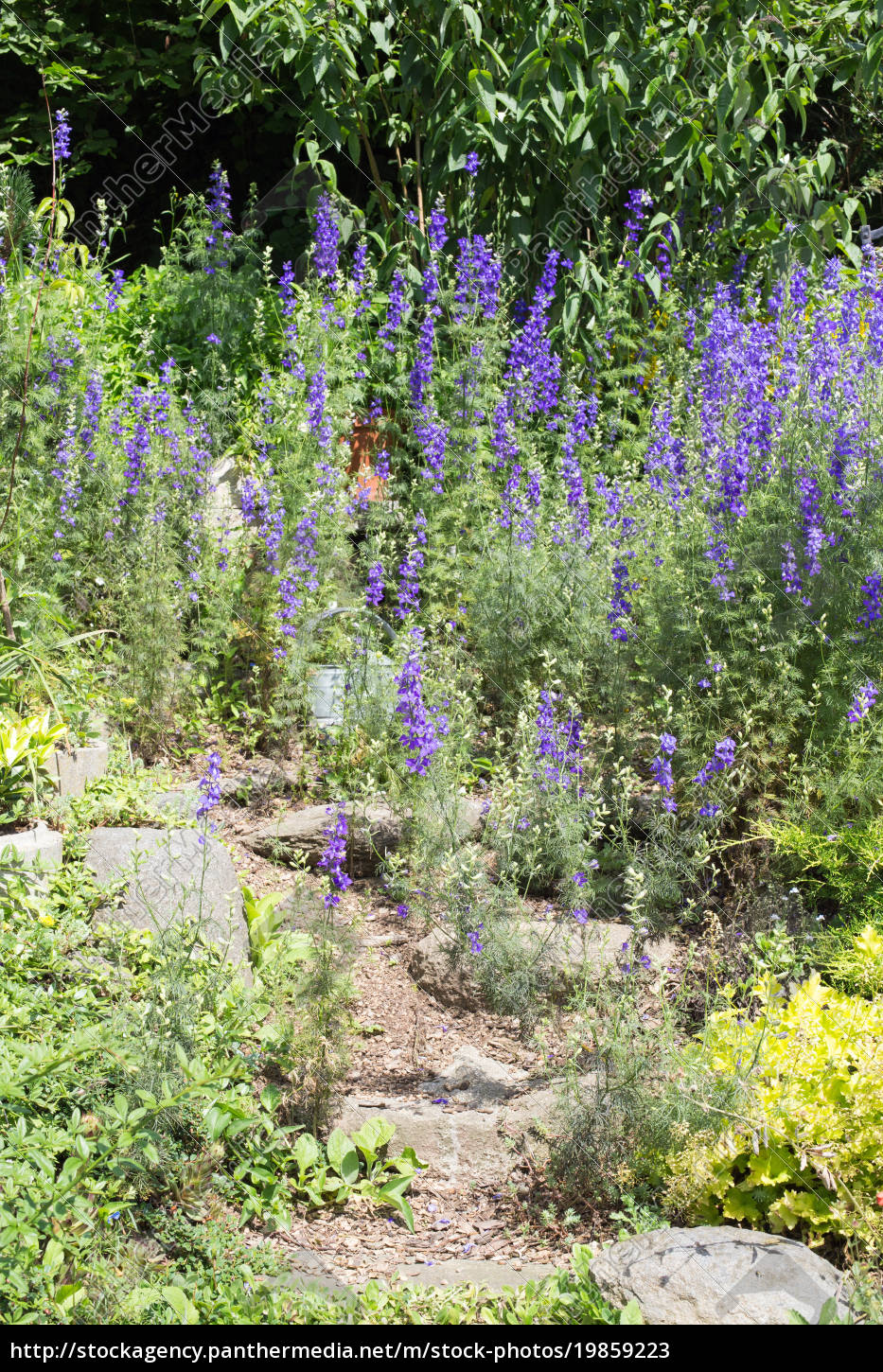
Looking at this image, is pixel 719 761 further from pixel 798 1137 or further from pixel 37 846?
pixel 37 846

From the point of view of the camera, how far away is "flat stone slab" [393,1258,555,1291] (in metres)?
2.45

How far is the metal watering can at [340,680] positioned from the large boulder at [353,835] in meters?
0.40

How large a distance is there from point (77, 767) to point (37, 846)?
0.50 meters

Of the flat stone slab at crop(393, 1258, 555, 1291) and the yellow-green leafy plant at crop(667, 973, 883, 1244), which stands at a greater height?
the yellow-green leafy plant at crop(667, 973, 883, 1244)

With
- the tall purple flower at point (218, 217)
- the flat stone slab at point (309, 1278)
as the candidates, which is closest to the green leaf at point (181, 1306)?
the flat stone slab at point (309, 1278)

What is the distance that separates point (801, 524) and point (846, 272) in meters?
2.96

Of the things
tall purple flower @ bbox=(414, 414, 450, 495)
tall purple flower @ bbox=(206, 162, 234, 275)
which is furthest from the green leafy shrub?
tall purple flower @ bbox=(206, 162, 234, 275)

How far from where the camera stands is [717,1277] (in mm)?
2209

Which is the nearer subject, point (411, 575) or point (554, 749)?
point (554, 749)

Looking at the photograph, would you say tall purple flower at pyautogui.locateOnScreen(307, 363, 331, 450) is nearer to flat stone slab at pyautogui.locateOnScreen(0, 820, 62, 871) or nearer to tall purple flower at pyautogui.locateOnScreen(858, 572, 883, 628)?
flat stone slab at pyautogui.locateOnScreen(0, 820, 62, 871)

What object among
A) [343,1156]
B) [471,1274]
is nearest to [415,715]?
[343,1156]

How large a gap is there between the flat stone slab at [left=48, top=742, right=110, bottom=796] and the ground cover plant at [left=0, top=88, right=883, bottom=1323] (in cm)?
11
